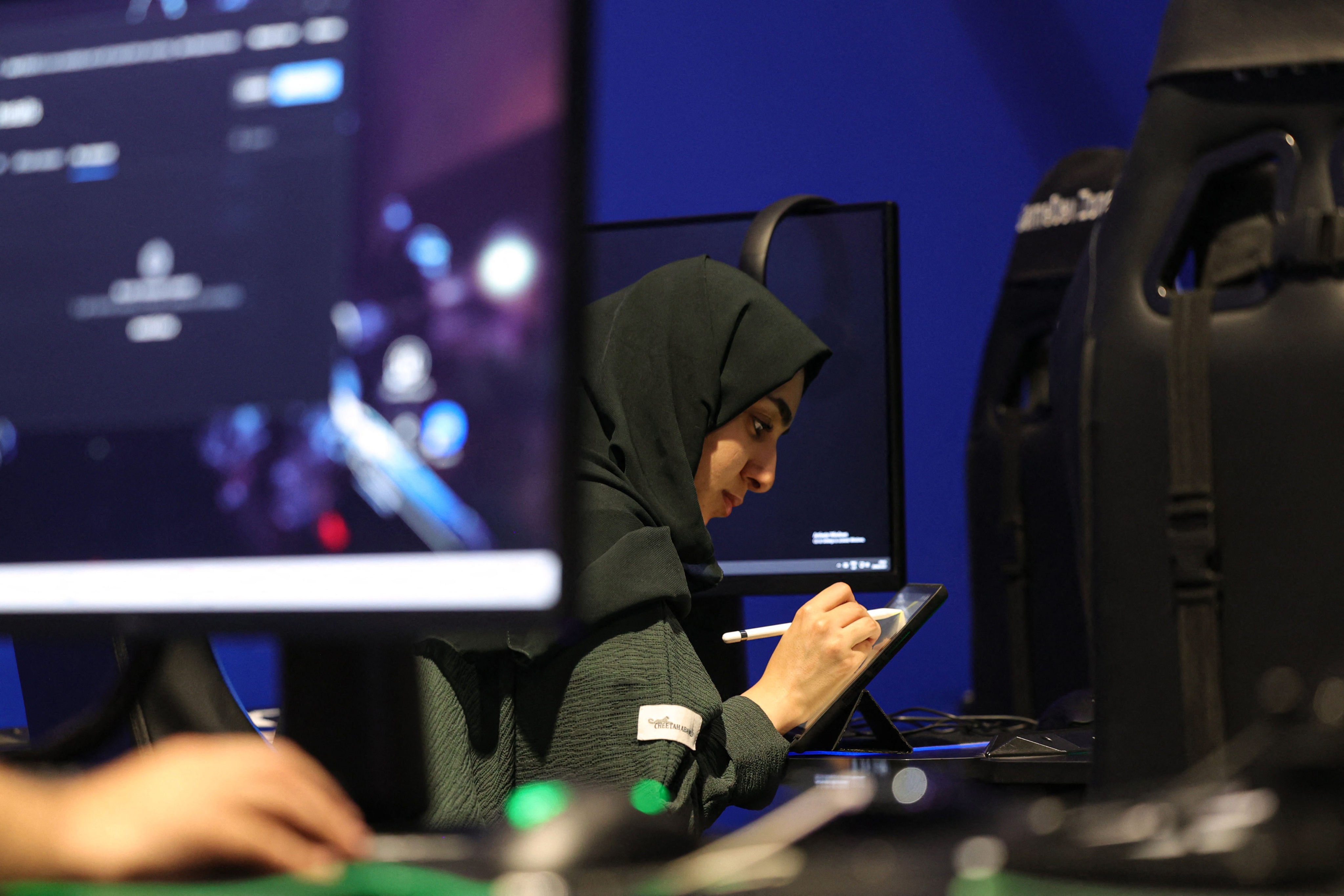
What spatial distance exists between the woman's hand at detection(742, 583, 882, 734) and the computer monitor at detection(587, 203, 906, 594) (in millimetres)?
215

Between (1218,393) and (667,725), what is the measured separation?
62 cm

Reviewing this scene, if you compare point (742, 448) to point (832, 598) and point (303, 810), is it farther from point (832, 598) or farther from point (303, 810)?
point (303, 810)

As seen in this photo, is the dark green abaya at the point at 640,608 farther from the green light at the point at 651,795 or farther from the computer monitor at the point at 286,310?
the computer monitor at the point at 286,310

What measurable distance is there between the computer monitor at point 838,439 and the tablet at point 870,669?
0.84ft

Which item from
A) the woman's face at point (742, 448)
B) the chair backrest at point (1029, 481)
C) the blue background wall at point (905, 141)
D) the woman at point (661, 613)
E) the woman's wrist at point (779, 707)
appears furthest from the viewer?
the blue background wall at point (905, 141)

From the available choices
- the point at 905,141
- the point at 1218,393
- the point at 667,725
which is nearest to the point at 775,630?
the point at 667,725

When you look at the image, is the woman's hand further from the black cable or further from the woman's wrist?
the black cable

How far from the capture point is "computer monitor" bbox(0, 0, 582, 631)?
1.65 ft

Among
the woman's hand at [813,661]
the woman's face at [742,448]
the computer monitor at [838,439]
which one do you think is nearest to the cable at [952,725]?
the woman's hand at [813,661]

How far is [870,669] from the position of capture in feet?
3.76

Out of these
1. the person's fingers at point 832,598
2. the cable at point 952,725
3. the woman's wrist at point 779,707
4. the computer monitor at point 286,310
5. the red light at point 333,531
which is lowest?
the cable at point 952,725

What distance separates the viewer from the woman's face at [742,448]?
58.8 inches

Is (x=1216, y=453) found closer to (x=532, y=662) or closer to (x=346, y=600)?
(x=346, y=600)

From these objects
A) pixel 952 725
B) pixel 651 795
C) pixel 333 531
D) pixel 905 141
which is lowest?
pixel 952 725
